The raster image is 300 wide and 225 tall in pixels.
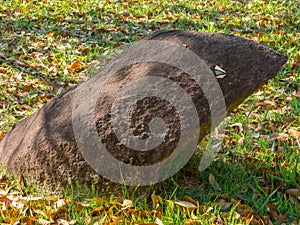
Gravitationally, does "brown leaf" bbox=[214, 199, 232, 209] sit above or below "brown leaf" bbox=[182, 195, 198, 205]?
below

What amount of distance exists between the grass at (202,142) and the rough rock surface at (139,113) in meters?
0.14

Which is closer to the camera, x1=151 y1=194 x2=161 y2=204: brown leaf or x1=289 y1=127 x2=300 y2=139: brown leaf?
x1=151 y1=194 x2=161 y2=204: brown leaf

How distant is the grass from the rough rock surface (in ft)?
0.47

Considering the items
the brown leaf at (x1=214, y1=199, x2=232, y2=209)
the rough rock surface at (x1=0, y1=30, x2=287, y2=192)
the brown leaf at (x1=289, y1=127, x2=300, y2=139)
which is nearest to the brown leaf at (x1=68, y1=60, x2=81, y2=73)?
the rough rock surface at (x1=0, y1=30, x2=287, y2=192)

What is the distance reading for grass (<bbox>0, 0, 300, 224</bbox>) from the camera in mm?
2307

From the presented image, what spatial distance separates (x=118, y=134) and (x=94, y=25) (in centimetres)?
379

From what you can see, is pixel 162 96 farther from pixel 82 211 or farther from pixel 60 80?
pixel 60 80

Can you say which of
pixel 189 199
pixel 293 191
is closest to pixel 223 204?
pixel 189 199

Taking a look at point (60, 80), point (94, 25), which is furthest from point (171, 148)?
point (94, 25)

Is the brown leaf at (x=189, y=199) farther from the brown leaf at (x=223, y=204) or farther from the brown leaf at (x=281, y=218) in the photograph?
the brown leaf at (x=281, y=218)

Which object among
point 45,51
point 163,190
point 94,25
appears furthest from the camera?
point 94,25

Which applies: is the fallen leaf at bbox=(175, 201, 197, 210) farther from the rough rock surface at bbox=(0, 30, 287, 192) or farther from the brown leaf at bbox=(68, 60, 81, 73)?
the brown leaf at bbox=(68, 60, 81, 73)

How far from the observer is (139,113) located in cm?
225

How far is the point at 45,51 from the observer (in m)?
5.05
